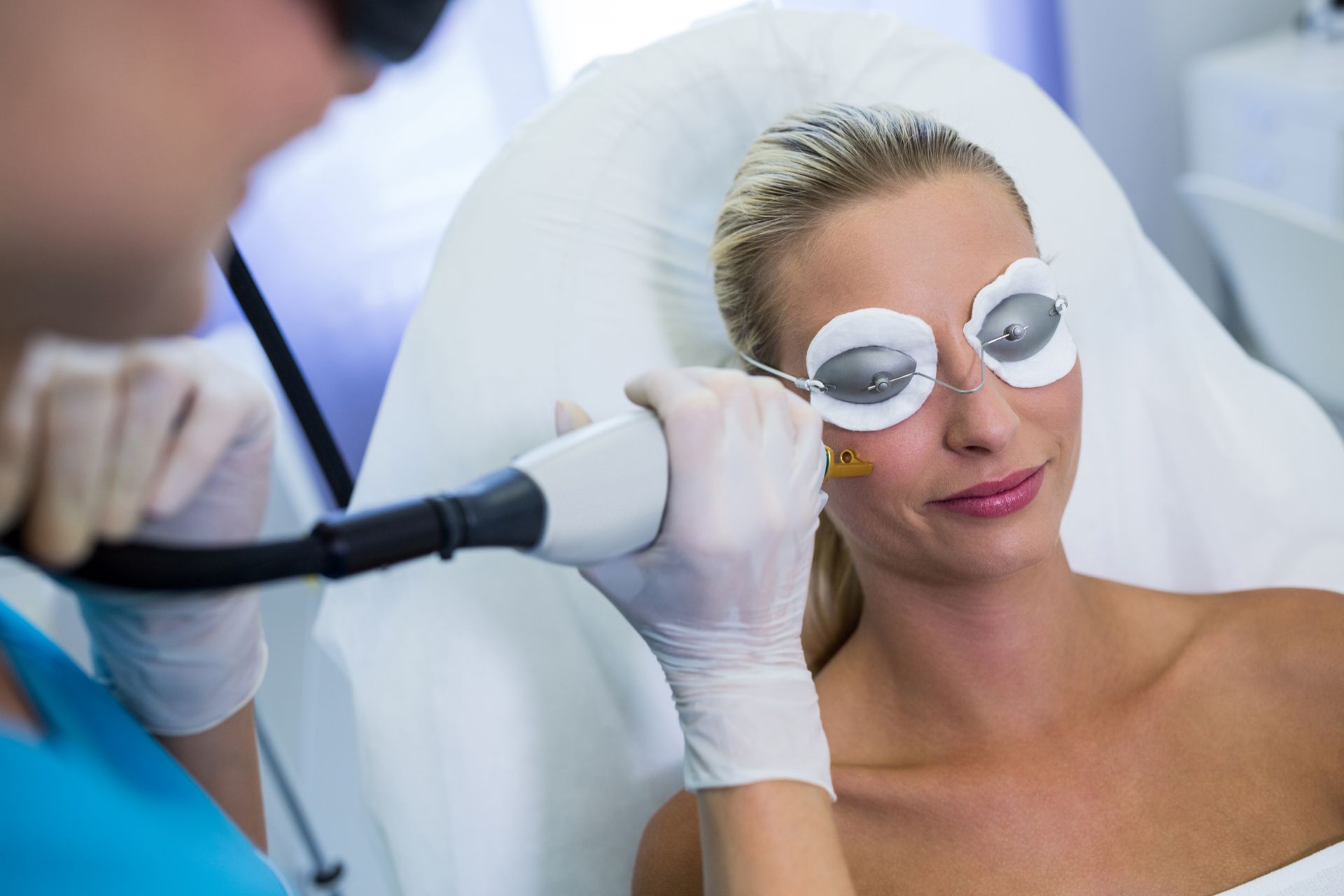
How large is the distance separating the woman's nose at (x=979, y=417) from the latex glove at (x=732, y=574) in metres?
0.19

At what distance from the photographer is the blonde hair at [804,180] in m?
1.15

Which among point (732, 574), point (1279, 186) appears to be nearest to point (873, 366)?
point (732, 574)

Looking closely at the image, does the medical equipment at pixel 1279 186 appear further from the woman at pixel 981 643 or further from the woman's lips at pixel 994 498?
the woman's lips at pixel 994 498

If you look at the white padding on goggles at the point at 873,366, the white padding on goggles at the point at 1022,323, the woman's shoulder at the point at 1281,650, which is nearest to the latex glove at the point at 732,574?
the white padding on goggles at the point at 873,366

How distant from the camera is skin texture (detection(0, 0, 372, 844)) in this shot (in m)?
0.43

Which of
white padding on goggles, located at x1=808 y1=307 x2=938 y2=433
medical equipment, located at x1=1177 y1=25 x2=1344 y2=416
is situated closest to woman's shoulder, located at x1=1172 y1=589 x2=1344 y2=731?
white padding on goggles, located at x1=808 y1=307 x2=938 y2=433

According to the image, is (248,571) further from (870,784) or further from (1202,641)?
(1202,641)

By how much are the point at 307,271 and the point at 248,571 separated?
1.88m

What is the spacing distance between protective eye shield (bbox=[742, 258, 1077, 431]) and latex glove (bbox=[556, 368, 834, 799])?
152mm

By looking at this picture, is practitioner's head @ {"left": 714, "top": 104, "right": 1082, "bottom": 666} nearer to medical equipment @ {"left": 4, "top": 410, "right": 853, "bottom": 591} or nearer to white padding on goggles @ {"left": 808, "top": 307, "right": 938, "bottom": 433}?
white padding on goggles @ {"left": 808, "top": 307, "right": 938, "bottom": 433}

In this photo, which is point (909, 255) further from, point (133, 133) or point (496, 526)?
point (133, 133)

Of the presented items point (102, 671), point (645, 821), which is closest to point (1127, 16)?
point (645, 821)

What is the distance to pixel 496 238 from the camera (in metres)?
1.38

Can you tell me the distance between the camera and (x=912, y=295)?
1.08 meters
